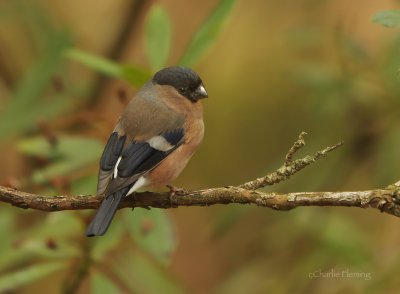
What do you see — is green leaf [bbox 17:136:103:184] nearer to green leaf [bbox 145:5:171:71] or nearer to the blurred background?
the blurred background

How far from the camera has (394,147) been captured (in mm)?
4336

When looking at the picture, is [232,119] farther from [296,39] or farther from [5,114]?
[5,114]

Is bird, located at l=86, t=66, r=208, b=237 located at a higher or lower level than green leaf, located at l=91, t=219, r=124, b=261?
higher

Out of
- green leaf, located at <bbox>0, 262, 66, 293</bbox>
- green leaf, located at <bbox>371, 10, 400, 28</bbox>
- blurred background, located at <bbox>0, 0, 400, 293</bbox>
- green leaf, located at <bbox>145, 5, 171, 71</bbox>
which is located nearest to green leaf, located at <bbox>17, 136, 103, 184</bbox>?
blurred background, located at <bbox>0, 0, 400, 293</bbox>

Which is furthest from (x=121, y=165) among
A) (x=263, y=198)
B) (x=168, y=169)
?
(x=263, y=198)

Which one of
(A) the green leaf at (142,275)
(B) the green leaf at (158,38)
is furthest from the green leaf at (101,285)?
(B) the green leaf at (158,38)

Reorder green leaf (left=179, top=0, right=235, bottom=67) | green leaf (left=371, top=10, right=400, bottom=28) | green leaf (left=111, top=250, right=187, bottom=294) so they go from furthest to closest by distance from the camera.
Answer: green leaf (left=111, top=250, right=187, bottom=294) → green leaf (left=179, top=0, right=235, bottom=67) → green leaf (left=371, top=10, right=400, bottom=28)

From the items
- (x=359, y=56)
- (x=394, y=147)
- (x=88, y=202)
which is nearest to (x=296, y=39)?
(x=359, y=56)

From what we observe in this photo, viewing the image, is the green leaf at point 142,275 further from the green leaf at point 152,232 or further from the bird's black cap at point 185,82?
the bird's black cap at point 185,82

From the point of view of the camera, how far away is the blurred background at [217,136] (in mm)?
3891

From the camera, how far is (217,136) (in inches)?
242

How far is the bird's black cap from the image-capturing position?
4.18 metres

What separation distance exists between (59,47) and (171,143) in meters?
1.48

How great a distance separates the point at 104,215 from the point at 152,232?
71 cm
